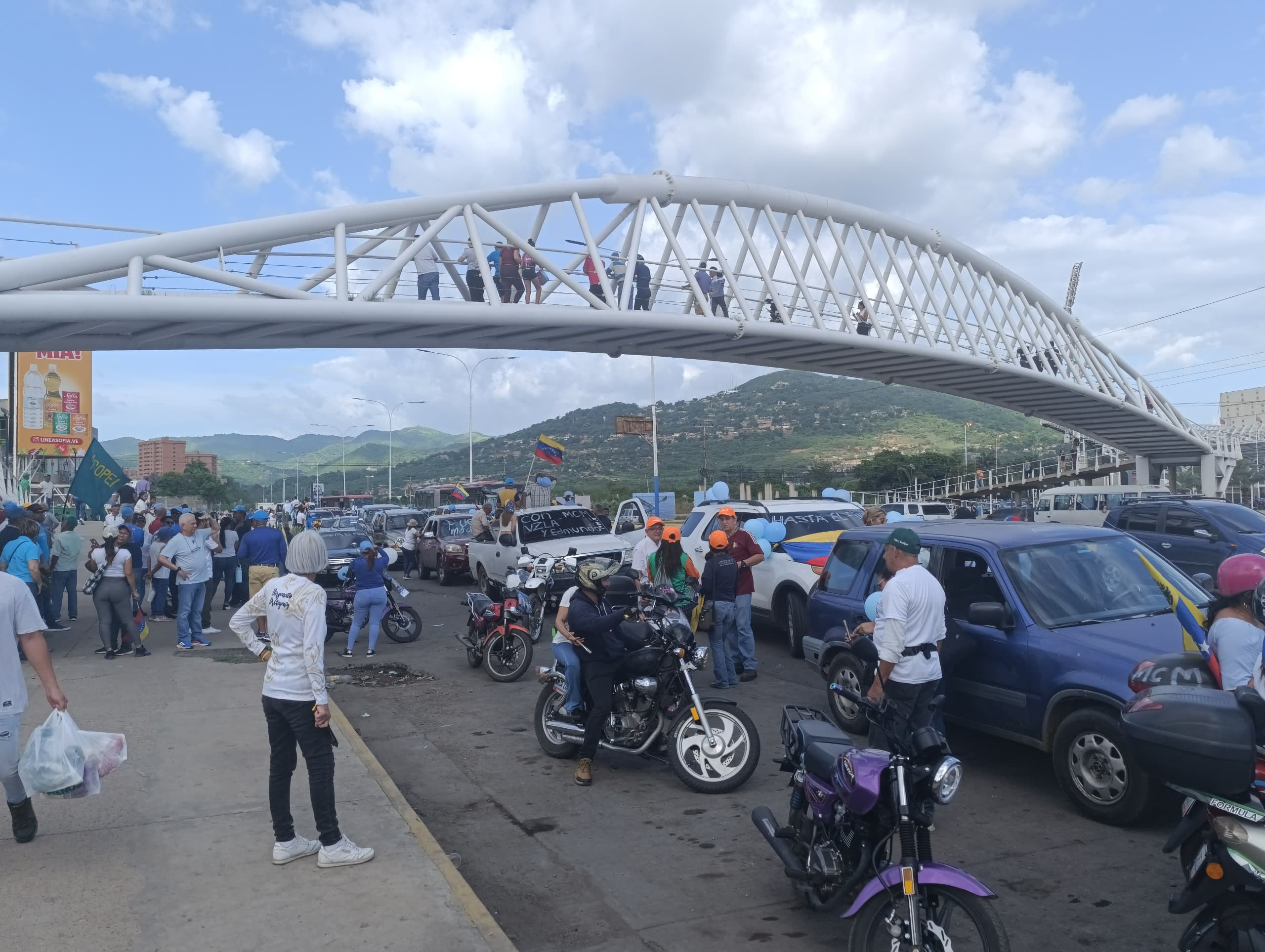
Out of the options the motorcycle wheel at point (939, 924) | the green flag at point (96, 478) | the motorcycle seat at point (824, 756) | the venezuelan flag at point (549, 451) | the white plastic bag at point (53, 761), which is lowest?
the motorcycle wheel at point (939, 924)

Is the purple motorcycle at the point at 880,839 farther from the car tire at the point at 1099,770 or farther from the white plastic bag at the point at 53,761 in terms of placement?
the white plastic bag at the point at 53,761

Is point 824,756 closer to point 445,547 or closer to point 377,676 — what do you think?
point 377,676

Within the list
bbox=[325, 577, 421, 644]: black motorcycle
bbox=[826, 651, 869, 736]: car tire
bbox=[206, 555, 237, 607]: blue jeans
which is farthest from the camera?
bbox=[206, 555, 237, 607]: blue jeans

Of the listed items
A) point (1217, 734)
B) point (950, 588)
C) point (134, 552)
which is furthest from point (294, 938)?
point (134, 552)

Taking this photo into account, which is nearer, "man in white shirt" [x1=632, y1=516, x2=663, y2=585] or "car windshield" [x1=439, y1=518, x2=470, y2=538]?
"man in white shirt" [x1=632, y1=516, x2=663, y2=585]

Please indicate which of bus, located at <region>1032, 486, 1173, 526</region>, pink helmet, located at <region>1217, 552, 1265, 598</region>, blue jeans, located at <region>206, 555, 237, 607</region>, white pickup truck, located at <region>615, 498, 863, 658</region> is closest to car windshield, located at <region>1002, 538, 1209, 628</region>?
pink helmet, located at <region>1217, 552, 1265, 598</region>

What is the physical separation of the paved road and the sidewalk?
0.42 m

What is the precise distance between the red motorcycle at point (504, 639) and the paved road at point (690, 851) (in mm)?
2183

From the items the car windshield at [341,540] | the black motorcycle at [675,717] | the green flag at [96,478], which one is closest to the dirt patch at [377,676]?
the black motorcycle at [675,717]

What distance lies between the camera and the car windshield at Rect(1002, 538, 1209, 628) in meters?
6.79

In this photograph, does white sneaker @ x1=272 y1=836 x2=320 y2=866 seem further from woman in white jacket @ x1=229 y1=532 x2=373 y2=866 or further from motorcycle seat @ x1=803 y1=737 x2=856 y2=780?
motorcycle seat @ x1=803 y1=737 x2=856 y2=780

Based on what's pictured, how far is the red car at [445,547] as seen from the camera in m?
22.4

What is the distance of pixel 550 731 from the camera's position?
25.6 ft

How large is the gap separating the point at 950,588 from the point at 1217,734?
427 cm
